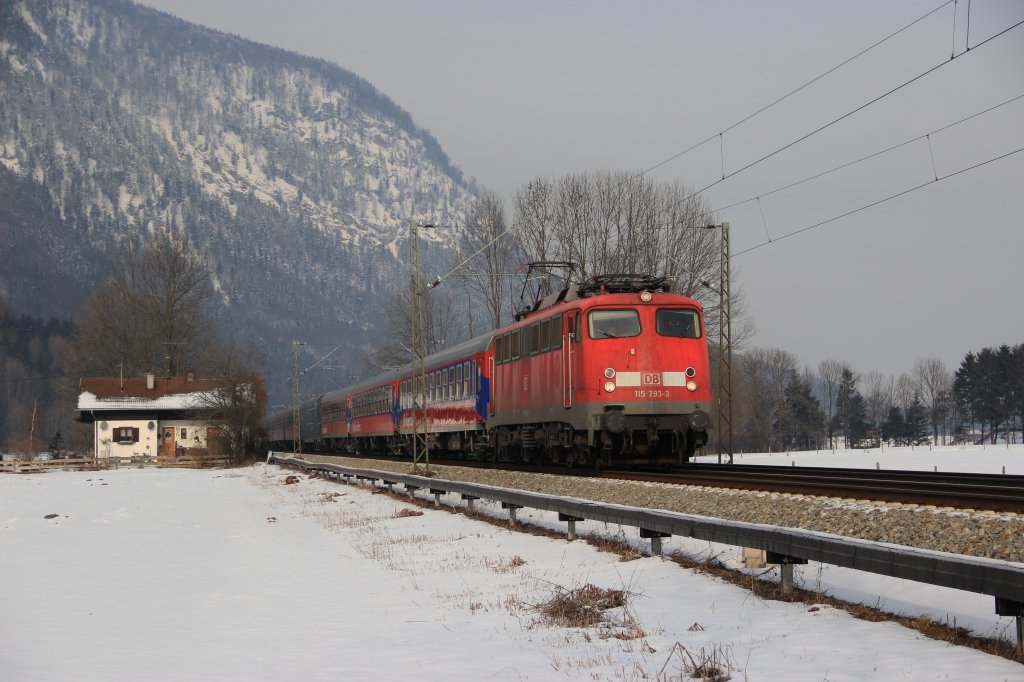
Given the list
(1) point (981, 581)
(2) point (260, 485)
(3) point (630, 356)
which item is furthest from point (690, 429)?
(2) point (260, 485)

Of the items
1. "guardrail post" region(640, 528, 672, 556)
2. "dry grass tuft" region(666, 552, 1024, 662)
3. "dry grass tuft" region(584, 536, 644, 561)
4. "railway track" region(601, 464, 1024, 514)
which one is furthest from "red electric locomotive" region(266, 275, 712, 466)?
"dry grass tuft" region(666, 552, 1024, 662)

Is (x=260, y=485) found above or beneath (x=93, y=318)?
beneath

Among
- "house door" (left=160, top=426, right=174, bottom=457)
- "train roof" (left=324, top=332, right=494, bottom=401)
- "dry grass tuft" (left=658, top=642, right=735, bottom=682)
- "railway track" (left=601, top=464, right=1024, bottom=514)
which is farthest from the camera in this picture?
"house door" (left=160, top=426, right=174, bottom=457)

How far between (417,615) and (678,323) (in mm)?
12441

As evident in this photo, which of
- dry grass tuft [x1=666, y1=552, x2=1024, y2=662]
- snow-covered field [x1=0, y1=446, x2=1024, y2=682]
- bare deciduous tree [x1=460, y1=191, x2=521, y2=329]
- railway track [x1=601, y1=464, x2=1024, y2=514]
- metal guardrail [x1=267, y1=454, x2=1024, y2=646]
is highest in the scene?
bare deciduous tree [x1=460, y1=191, x2=521, y2=329]

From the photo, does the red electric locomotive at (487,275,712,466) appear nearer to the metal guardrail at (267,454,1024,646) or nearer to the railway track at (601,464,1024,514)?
the railway track at (601,464,1024,514)

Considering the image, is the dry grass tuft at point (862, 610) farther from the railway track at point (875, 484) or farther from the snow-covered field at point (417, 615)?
the railway track at point (875, 484)

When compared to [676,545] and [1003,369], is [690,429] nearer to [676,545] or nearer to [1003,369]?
[676,545]

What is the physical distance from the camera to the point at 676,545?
15.4m

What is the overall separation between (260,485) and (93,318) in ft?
209

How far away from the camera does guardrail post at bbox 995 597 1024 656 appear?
24.7 ft

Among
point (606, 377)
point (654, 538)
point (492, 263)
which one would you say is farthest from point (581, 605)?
point (492, 263)

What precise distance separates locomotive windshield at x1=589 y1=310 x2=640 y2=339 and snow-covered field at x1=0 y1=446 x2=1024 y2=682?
3.83 meters

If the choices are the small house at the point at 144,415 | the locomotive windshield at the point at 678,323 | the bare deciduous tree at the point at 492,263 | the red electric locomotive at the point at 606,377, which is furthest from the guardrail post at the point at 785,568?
the small house at the point at 144,415
